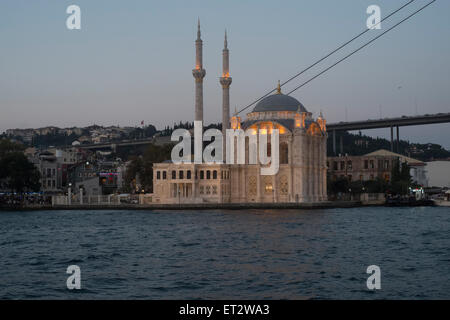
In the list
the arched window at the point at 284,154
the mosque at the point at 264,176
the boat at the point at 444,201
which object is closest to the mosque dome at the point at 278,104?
the mosque at the point at 264,176

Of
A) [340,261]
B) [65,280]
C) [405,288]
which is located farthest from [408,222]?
[65,280]

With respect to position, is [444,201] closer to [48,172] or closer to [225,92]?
[225,92]

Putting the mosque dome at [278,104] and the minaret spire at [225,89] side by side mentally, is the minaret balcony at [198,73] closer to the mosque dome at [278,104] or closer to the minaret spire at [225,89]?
the minaret spire at [225,89]

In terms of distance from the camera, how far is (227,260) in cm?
2638

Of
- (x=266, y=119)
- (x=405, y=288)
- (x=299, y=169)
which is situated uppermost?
(x=266, y=119)

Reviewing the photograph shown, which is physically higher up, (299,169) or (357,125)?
(357,125)

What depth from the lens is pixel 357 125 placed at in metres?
128

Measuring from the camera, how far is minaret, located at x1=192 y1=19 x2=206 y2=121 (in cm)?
7881

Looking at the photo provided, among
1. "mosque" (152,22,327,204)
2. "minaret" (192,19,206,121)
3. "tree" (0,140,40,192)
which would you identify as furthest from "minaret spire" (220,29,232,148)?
"tree" (0,140,40,192)

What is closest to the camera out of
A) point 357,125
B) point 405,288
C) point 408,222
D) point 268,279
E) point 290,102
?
point 405,288

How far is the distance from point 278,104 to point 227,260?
54.3 metres

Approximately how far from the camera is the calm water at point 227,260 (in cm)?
1977

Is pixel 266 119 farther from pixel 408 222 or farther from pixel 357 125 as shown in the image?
pixel 357 125
